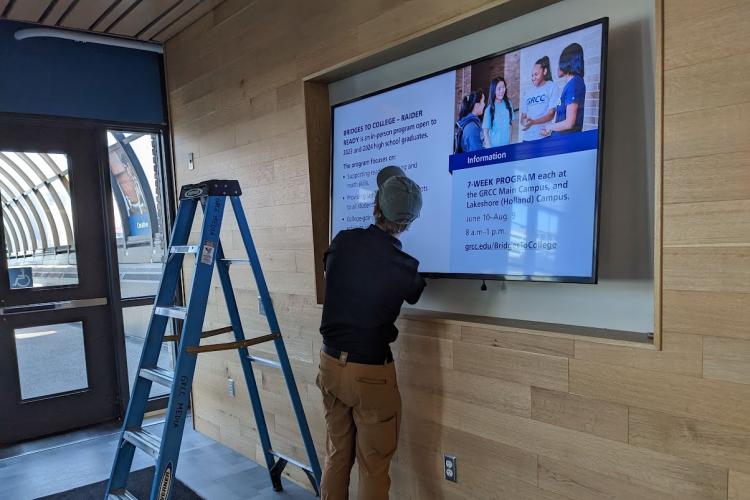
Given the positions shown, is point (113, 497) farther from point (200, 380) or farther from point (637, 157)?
point (637, 157)

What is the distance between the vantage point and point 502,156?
5.93 ft

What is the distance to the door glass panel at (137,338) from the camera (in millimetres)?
4207

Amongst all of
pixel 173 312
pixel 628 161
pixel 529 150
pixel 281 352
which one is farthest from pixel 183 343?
pixel 628 161

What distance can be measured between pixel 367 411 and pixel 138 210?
3.11 metres

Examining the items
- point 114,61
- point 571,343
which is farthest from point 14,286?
point 571,343

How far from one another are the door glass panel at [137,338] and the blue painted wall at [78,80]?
1.52m

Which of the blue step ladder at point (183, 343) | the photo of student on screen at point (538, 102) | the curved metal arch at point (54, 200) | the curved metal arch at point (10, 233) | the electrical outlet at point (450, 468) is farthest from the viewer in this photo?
the curved metal arch at point (54, 200)

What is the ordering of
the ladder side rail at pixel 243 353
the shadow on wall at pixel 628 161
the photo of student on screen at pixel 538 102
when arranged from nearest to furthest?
the shadow on wall at pixel 628 161
the photo of student on screen at pixel 538 102
the ladder side rail at pixel 243 353

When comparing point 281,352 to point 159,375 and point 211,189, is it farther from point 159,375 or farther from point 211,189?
point 211,189

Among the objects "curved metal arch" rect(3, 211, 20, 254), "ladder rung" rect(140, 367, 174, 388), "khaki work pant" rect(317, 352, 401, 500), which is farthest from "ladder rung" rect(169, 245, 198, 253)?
"curved metal arch" rect(3, 211, 20, 254)

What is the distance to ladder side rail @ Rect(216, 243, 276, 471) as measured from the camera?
2.64 metres

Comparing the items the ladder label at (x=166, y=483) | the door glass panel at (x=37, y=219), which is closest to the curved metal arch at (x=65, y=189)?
the door glass panel at (x=37, y=219)

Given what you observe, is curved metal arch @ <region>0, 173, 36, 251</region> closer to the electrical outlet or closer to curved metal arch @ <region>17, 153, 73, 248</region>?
curved metal arch @ <region>17, 153, 73, 248</region>

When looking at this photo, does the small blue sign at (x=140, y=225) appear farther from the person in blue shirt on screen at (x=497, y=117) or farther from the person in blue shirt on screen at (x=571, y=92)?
the person in blue shirt on screen at (x=571, y=92)
